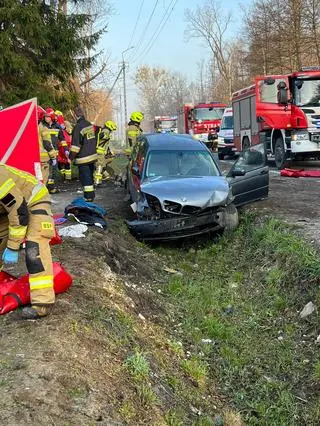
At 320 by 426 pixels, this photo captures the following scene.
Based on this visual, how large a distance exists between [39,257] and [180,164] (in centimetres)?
489

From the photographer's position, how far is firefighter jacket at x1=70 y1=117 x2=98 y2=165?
394 inches

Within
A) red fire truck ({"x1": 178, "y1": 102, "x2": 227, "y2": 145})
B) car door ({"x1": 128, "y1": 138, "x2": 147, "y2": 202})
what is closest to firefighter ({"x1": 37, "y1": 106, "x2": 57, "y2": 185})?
car door ({"x1": 128, "y1": 138, "x2": 147, "y2": 202})

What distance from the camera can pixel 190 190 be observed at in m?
7.50

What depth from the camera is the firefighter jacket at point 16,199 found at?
3.75m

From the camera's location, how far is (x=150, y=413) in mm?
3178

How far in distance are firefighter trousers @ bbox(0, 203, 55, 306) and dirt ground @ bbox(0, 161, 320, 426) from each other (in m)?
0.20

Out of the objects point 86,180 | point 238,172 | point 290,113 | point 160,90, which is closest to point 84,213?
point 86,180

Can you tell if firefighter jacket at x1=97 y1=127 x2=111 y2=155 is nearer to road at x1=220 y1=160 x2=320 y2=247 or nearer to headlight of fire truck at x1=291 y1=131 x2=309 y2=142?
road at x1=220 y1=160 x2=320 y2=247

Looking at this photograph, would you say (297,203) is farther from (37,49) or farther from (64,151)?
(37,49)

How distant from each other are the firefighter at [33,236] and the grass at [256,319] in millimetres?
1305

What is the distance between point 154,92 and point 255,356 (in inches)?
3670

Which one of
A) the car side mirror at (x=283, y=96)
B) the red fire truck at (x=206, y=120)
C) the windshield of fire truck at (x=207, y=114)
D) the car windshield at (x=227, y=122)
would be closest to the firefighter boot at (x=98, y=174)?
the car side mirror at (x=283, y=96)

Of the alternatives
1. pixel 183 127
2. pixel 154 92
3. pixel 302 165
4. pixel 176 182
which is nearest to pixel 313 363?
pixel 176 182

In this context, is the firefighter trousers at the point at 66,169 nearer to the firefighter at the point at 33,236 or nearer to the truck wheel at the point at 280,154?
the truck wheel at the point at 280,154
